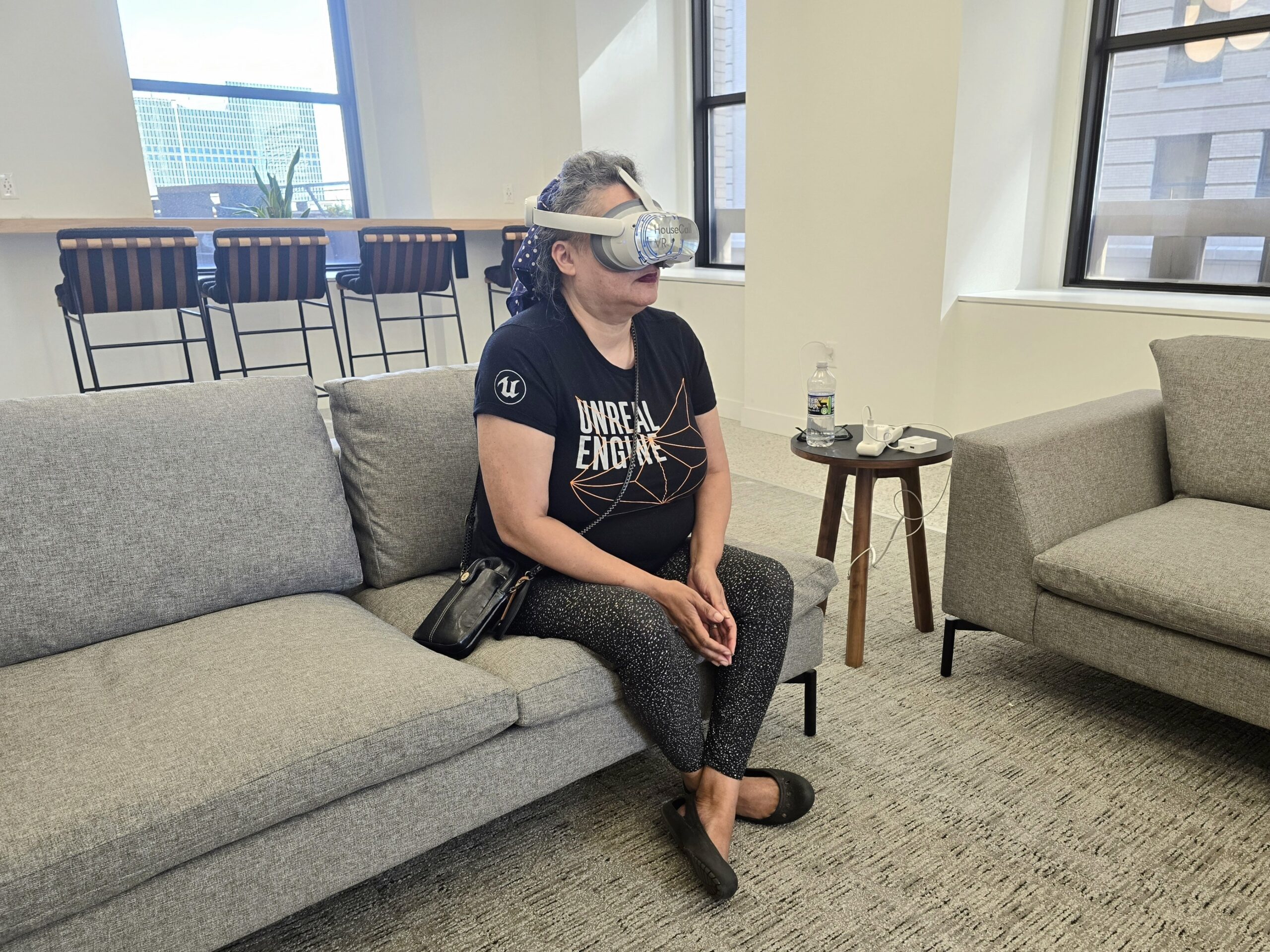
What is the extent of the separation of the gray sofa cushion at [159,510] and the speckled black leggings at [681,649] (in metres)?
0.48

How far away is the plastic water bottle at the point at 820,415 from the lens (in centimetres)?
216

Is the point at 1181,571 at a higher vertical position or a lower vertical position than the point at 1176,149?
lower

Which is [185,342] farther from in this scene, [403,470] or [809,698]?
[809,698]

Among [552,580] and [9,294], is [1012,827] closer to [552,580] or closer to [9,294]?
[552,580]

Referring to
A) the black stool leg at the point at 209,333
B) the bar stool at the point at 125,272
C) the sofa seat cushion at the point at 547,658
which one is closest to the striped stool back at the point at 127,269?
the bar stool at the point at 125,272

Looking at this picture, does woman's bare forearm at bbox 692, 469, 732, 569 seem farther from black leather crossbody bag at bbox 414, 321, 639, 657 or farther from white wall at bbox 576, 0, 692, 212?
white wall at bbox 576, 0, 692, 212

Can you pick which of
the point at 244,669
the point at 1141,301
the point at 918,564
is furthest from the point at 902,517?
the point at 244,669

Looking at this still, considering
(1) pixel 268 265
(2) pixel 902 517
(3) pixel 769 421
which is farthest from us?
(3) pixel 769 421

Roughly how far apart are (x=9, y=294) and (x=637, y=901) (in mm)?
4363

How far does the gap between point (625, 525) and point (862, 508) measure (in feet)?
2.42

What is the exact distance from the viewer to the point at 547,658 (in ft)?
4.49

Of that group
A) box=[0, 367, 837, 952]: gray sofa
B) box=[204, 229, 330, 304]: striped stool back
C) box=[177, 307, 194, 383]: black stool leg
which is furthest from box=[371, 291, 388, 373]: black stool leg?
box=[0, 367, 837, 952]: gray sofa

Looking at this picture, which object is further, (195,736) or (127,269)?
(127,269)

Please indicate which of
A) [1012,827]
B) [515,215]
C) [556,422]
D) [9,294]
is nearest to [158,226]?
[9,294]
